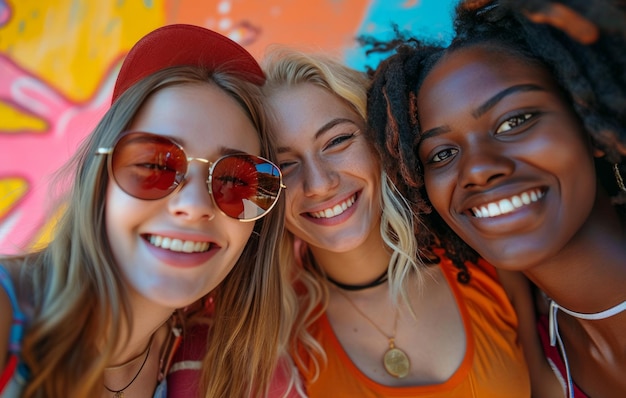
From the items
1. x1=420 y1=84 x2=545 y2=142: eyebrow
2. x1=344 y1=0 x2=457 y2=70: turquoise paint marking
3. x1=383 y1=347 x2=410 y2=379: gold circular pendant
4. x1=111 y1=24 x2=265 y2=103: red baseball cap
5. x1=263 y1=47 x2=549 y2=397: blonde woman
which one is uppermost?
x1=344 y1=0 x2=457 y2=70: turquoise paint marking

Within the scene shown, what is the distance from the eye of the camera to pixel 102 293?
146cm

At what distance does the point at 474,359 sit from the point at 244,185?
50.0 inches

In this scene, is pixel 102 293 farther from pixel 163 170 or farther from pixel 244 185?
pixel 244 185

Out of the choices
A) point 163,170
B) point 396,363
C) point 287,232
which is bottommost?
point 396,363

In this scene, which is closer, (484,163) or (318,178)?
(484,163)

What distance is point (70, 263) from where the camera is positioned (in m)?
1.50

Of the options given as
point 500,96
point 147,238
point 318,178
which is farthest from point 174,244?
point 500,96

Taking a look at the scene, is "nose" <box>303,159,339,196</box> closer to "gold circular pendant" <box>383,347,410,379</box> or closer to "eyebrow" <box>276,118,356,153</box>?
"eyebrow" <box>276,118,356,153</box>

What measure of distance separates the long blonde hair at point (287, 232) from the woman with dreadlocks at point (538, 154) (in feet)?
0.85

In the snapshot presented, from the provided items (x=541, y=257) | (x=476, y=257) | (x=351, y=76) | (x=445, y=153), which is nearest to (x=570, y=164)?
(x=541, y=257)

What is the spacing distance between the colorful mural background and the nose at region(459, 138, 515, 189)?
81.8 inches

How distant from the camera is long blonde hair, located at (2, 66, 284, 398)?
1.36m

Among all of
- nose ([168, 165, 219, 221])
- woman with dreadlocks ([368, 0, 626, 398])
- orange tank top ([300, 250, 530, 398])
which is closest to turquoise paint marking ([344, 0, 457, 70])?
woman with dreadlocks ([368, 0, 626, 398])

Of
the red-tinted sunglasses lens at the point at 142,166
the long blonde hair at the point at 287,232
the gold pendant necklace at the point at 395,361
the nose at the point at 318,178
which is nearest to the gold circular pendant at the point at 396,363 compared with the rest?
the gold pendant necklace at the point at 395,361
